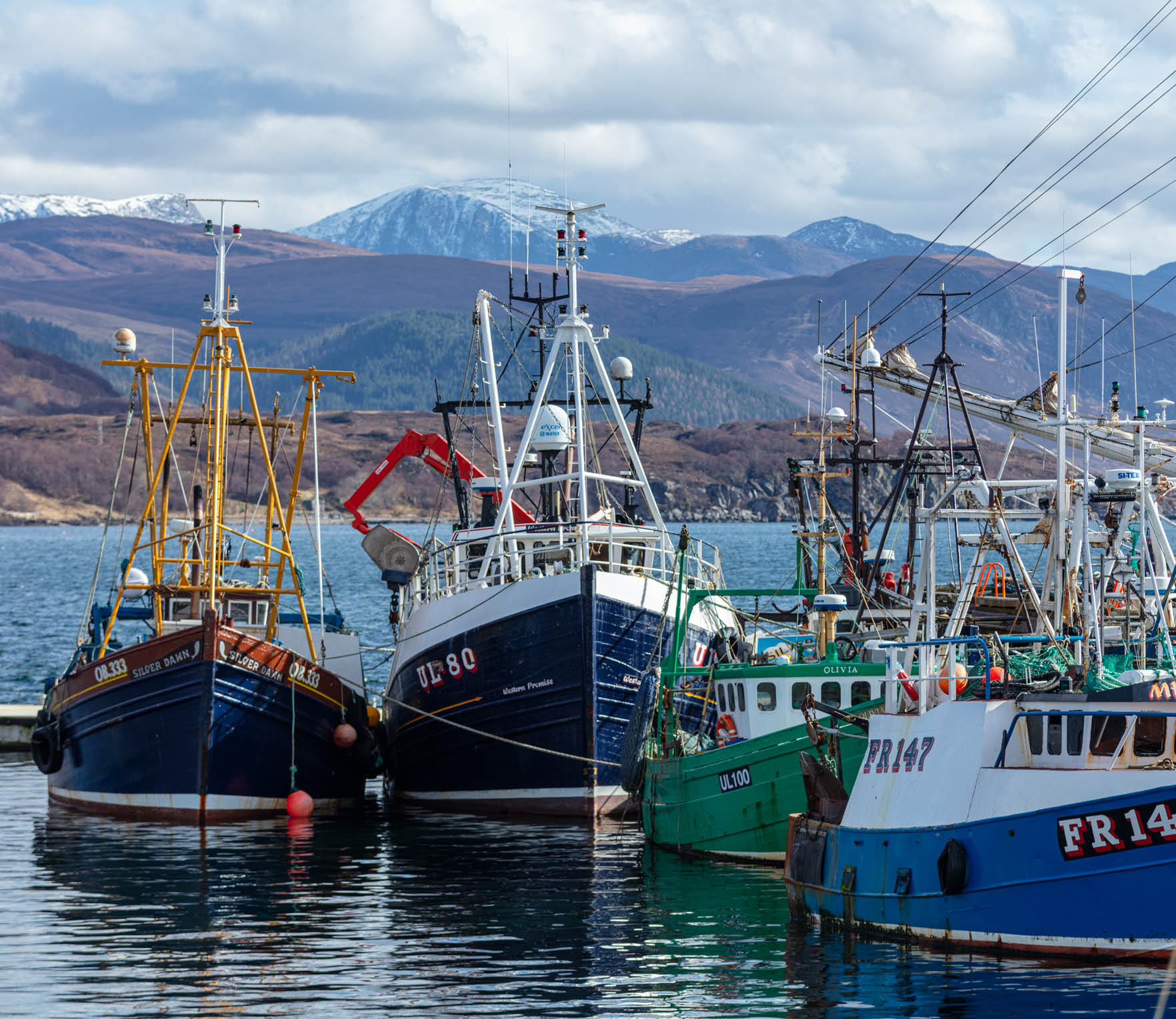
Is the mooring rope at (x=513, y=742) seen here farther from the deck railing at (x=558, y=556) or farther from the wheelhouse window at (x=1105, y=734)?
the wheelhouse window at (x=1105, y=734)

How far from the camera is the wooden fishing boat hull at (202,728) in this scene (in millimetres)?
32000

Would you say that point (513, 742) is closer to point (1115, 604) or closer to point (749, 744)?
point (749, 744)

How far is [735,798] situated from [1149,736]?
972cm

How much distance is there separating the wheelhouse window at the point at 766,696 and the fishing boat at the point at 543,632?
8.06 ft

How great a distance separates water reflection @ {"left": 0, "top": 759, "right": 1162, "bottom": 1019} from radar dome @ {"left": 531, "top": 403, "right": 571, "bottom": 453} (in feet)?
30.6

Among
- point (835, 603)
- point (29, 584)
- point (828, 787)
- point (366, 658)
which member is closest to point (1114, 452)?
point (835, 603)

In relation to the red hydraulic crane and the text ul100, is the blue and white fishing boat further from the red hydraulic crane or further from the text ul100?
the red hydraulic crane

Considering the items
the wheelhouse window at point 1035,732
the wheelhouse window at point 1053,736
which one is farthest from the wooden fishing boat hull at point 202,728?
the wheelhouse window at point 1053,736

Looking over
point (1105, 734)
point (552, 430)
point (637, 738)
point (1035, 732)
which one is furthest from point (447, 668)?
point (1105, 734)

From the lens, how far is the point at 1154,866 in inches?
688

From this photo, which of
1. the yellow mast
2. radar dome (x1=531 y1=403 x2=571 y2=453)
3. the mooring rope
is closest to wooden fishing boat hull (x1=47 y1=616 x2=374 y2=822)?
the yellow mast

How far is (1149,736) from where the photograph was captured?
18.6m

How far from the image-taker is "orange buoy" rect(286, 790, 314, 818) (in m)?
33.0

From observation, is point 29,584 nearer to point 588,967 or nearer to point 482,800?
point 482,800
